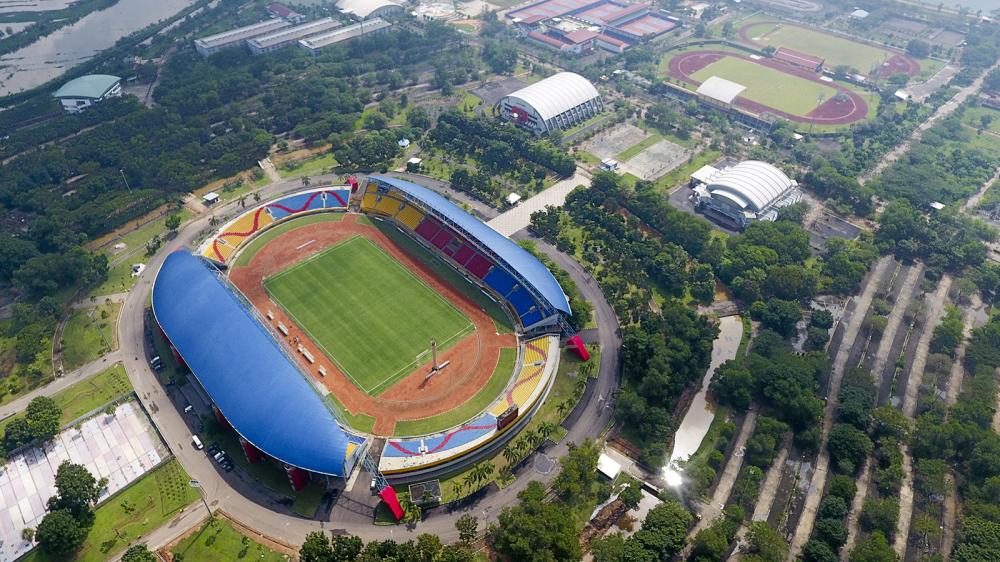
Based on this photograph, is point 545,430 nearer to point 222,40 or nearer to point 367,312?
point 367,312

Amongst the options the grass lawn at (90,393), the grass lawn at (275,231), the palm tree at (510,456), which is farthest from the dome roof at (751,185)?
the grass lawn at (90,393)

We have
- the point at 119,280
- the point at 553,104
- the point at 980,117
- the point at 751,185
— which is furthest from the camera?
the point at 980,117

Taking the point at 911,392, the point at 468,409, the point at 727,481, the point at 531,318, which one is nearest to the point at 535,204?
the point at 531,318

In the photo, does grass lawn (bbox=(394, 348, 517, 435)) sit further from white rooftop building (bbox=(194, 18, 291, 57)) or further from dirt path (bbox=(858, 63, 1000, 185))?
white rooftop building (bbox=(194, 18, 291, 57))

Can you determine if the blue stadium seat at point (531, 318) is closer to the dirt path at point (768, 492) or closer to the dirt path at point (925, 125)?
the dirt path at point (768, 492)

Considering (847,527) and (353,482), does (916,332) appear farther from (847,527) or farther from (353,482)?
(353,482)

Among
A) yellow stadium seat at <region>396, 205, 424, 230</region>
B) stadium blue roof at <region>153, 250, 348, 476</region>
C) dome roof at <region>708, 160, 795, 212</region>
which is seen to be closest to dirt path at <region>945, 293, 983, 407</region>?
dome roof at <region>708, 160, 795, 212</region>
